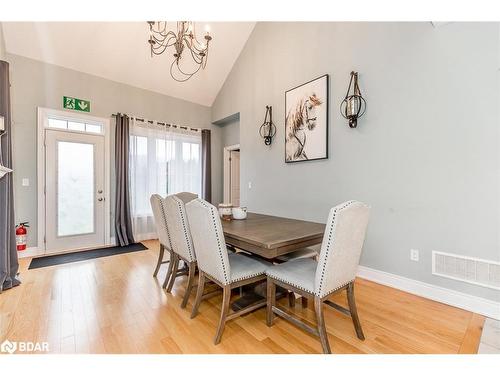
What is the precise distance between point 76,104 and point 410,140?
4.74 meters

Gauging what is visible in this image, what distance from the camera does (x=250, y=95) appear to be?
430 centimetres

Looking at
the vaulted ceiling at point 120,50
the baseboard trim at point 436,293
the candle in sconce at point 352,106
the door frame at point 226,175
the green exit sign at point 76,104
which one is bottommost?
the baseboard trim at point 436,293

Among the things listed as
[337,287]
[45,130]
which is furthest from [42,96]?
[337,287]

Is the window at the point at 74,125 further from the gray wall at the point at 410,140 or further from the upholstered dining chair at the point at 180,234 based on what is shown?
the gray wall at the point at 410,140

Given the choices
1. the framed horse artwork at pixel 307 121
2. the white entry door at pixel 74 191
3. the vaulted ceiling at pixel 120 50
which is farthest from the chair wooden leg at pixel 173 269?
the vaulted ceiling at pixel 120 50

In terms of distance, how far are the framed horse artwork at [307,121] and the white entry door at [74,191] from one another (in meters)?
3.21

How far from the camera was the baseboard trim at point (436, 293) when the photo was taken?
1.93 meters

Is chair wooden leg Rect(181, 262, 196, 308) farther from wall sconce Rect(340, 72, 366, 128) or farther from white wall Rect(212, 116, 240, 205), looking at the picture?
white wall Rect(212, 116, 240, 205)

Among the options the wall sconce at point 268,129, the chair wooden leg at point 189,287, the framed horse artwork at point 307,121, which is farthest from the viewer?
the wall sconce at point 268,129

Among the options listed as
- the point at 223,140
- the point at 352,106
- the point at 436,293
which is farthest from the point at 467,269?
the point at 223,140

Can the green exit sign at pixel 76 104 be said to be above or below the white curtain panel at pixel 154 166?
above

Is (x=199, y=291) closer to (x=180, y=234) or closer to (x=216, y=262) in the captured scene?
(x=216, y=262)
